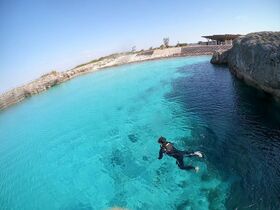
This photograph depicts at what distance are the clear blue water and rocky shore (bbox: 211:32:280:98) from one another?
2.89 feet

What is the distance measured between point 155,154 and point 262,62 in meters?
10.6

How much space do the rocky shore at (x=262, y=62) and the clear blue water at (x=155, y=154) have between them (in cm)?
88

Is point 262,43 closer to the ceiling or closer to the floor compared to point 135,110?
closer to the ceiling

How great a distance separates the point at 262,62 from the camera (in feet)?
53.7

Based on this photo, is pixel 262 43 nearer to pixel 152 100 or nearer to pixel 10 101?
pixel 152 100

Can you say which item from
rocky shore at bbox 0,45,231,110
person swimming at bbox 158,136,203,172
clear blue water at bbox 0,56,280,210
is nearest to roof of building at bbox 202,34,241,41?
rocky shore at bbox 0,45,231,110

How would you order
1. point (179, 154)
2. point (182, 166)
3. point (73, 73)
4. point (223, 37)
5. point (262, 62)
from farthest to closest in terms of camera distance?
point (73, 73) < point (223, 37) < point (262, 62) < point (179, 154) < point (182, 166)

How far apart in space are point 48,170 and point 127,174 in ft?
21.0

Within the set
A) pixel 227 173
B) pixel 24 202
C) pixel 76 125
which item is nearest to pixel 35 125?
pixel 76 125

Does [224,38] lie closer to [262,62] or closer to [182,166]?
[262,62]

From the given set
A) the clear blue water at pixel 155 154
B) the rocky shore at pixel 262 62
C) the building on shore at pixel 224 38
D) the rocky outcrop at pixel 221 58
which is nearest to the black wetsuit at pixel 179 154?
the clear blue water at pixel 155 154

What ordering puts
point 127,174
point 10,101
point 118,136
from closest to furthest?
1. point 127,174
2. point 118,136
3. point 10,101

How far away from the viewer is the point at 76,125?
22062mm

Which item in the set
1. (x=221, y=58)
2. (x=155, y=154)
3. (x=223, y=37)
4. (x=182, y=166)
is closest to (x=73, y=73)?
(x=223, y=37)
